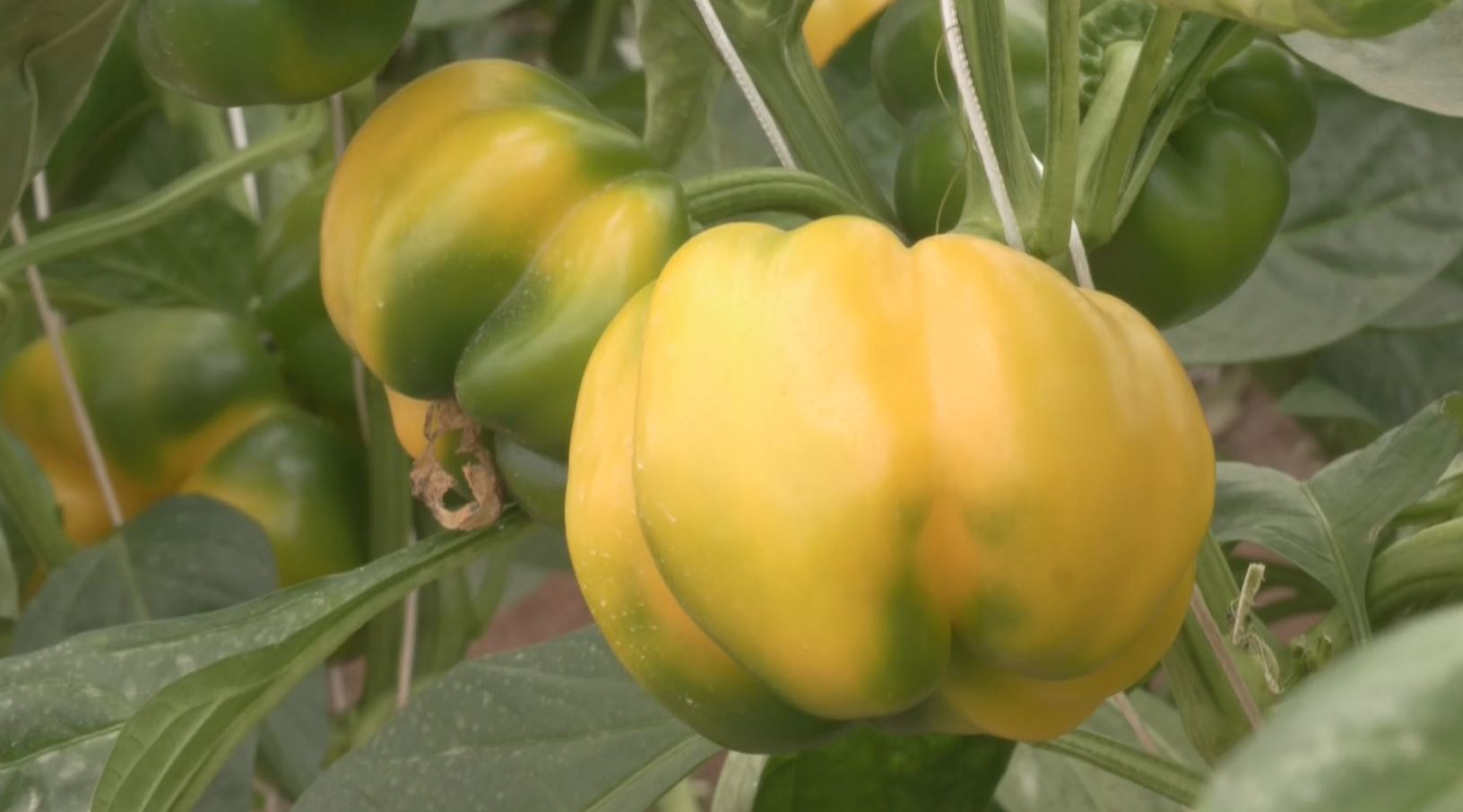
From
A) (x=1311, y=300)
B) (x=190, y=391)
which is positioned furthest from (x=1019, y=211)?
(x=190, y=391)

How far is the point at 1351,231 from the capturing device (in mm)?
721

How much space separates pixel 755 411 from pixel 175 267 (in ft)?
2.29

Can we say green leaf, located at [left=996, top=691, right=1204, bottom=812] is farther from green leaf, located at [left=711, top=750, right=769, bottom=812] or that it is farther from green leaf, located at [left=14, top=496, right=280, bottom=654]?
green leaf, located at [left=14, top=496, right=280, bottom=654]

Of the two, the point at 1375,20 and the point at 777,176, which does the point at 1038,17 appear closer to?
the point at 777,176

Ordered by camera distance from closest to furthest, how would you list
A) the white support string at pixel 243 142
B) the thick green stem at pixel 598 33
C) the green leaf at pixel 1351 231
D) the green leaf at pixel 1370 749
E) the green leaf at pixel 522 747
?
the green leaf at pixel 1370 749
the green leaf at pixel 522 747
the green leaf at pixel 1351 231
the white support string at pixel 243 142
the thick green stem at pixel 598 33

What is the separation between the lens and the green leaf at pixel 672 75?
59 cm

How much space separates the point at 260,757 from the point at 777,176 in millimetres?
544

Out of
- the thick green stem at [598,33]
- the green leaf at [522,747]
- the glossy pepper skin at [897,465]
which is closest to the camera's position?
the glossy pepper skin at [897,465]

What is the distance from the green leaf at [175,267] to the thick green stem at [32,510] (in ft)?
0.55

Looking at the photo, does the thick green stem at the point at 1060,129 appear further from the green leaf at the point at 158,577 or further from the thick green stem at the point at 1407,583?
the green leaf at the point at 158,577

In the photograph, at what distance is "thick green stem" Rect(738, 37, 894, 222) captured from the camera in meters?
0.53

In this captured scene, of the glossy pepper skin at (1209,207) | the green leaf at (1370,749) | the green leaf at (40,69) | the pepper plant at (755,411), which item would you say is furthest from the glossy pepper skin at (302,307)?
the green leaf at (1370,749)

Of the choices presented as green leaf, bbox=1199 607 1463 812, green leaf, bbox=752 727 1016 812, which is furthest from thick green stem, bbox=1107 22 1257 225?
green leaf, bbox=1199 607 1463 812

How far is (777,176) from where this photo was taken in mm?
476
